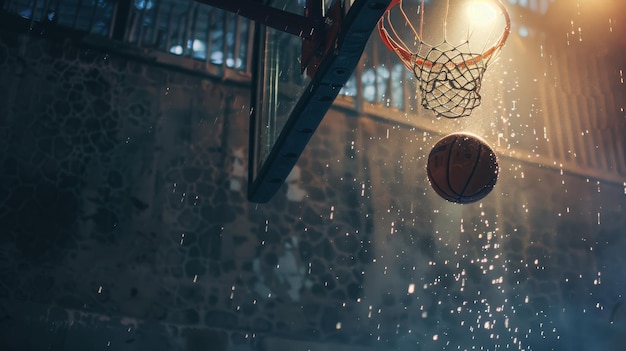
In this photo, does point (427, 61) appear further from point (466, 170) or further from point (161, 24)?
point (161, 24)

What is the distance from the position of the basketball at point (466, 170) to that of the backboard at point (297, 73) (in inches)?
47.5

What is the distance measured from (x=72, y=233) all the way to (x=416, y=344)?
387 centimetres

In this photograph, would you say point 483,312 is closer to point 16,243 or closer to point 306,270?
point 306,270

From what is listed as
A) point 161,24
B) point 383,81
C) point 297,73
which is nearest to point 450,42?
point 383,81

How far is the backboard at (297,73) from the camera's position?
3802mm

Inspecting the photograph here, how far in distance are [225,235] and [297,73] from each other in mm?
3157

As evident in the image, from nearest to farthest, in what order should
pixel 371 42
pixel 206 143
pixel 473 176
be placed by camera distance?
pixel 473 176, pixel 206 143, pixel 371 42

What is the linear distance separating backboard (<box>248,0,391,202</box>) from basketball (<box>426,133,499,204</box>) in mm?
1206

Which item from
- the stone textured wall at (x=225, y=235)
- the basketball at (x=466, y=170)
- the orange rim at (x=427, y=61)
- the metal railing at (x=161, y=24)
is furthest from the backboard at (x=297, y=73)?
the metal railing at (x=161, y=24)

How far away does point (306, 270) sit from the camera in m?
7.56

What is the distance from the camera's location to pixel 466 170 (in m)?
5.14

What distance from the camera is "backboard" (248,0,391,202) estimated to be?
3.80m

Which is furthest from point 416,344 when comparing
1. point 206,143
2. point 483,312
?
point 206,143

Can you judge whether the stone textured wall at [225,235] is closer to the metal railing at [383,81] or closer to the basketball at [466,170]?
the metal railing at [383,81]
